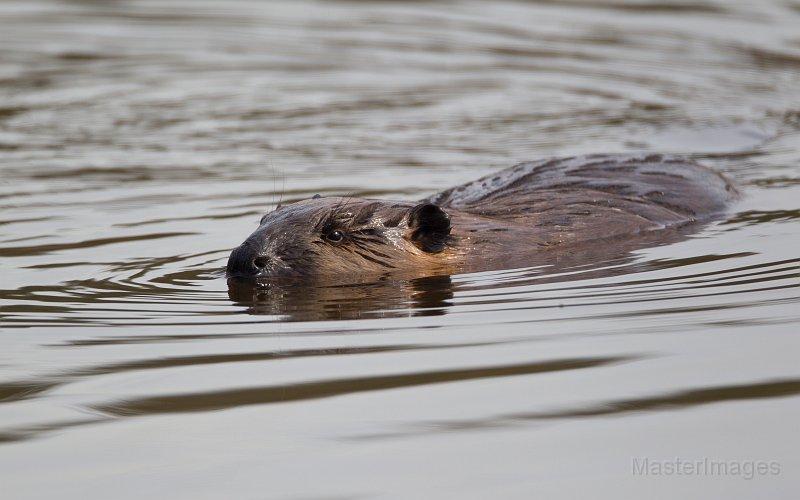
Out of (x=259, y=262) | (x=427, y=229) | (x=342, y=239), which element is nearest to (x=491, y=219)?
(x=427, y=229)

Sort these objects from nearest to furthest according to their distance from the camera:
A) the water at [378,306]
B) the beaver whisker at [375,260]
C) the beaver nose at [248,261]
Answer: the water at [378,306], the beaver nose at [248,261], the beaver whisker at [375,260]

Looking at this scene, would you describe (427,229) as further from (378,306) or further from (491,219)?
(378,306)

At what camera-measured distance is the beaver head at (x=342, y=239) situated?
616cm

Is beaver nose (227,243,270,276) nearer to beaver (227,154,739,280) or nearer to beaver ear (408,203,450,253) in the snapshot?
beaver (227,154,739,280)

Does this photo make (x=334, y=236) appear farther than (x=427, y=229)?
No

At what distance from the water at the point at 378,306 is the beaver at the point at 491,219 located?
215 mm

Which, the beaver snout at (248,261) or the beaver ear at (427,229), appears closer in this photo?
the beaver snout at (248,261)

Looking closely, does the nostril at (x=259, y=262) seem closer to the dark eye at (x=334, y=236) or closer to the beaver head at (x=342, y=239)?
the beaver head at (x=342, y=239)

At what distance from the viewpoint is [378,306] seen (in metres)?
5.68

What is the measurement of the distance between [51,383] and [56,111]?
7.43 m

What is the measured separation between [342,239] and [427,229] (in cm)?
42

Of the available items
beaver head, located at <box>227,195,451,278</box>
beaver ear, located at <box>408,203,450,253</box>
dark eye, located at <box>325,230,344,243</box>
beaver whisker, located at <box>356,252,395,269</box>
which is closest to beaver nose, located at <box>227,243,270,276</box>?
beaver head, located at <box>227,195,451,278</box>

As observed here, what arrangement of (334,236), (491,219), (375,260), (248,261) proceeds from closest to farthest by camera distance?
1. (248,261)
2. (334,236)
3. (375,260)
4. (491,219)

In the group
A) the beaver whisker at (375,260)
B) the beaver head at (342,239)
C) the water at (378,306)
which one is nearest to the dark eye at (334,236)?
the beaver head at (342,239)
